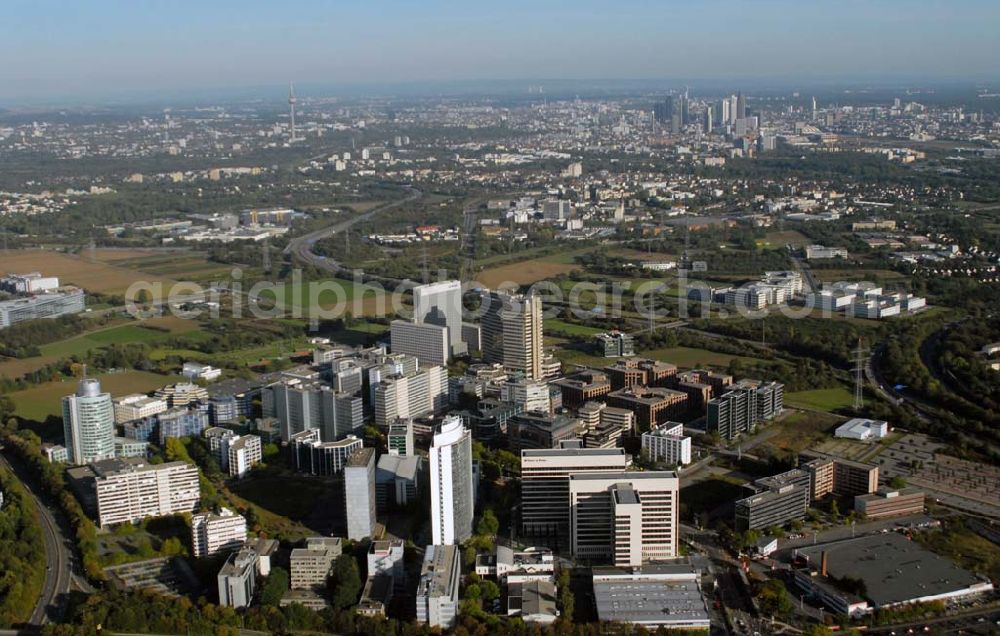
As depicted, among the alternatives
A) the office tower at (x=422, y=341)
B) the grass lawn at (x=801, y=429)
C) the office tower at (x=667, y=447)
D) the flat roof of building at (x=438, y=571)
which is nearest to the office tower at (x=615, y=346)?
the office tower at (x=422, y=341)

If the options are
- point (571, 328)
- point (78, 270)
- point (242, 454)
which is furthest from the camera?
point (78, 270)

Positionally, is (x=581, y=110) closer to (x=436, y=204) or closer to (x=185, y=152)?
(x=185, y=152)

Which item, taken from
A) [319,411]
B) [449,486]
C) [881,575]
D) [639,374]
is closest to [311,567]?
[449,486]

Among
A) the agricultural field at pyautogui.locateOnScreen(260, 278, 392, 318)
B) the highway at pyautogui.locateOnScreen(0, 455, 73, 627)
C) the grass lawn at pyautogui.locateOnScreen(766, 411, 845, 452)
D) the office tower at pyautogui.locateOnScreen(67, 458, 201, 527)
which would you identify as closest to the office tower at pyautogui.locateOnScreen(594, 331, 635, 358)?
the grass lawn at pyautogui.locateOnScreen(766, 411, 845, 452)

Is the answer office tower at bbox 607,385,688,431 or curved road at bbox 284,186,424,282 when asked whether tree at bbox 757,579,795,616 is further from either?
curved road at bbox 284,186,424,282

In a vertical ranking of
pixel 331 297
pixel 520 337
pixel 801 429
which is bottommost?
pixel 801 429

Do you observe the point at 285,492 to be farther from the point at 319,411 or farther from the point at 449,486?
the point at 449,486

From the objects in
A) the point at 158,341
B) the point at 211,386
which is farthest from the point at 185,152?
the point at 211,386
